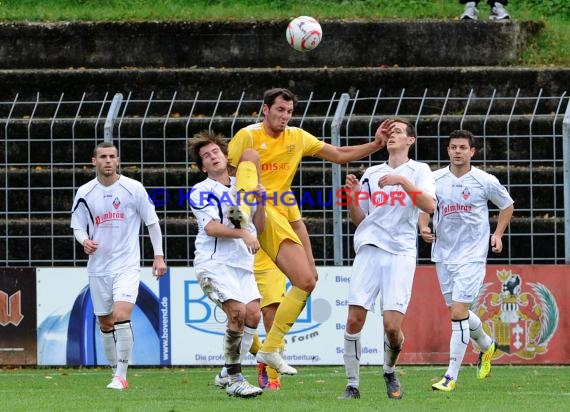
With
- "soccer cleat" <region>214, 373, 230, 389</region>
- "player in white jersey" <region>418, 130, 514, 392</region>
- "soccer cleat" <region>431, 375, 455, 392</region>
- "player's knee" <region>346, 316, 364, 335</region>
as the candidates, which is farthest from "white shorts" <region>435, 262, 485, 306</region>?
"soccer cleat" <region>214, 373, 230, 389</region>

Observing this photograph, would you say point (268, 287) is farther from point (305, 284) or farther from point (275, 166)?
point (275, 166)

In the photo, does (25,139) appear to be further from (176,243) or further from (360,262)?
(360,262)

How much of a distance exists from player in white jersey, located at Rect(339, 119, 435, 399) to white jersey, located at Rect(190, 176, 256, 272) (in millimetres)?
894

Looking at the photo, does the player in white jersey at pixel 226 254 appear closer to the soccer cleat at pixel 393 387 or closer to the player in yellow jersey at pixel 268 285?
the soccer cleat at pixel 393 387

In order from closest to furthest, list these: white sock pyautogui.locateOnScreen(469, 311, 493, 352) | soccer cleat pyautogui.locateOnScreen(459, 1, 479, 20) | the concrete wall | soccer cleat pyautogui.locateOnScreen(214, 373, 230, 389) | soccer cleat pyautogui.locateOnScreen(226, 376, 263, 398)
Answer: soccer cleat pyautogui.locateOnScreen(226, 376, 263, 398)
soccer cleat pyautogui.locateOnScreen(214, 373, 230, 389)
white sock pyautogui.locateOnScreen(469, 311, 493, 352)
the concrete wall
soccer cleat pyautogui.locateOnScreen(459, 1, 479, 20)

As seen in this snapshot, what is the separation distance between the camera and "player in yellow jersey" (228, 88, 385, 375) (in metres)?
11.6

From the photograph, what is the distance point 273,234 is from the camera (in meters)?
11.8

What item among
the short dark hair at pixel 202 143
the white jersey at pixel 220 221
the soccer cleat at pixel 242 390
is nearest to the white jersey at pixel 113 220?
the short dark hair at pixel 202 143

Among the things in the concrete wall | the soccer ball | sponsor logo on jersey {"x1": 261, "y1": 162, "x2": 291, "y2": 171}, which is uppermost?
the concrete wall

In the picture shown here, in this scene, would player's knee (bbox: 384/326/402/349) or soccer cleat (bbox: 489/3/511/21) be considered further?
soccer cleat (bbox: 489/3/511/21)

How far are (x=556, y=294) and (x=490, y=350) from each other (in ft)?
6.82

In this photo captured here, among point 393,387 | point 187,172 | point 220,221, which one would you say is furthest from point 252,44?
point 393,387

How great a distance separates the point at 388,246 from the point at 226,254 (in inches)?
49.1

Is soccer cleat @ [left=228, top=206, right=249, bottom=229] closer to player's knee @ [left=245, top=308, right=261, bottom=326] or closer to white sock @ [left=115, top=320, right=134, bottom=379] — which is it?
player's knee @ [left=245, top=308, right=261, bottom=326]
